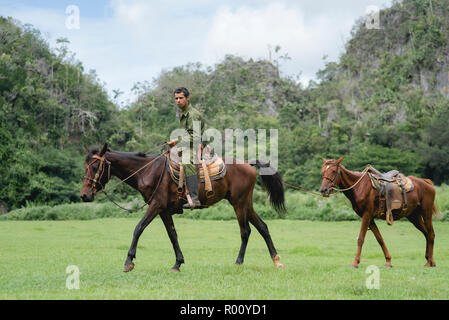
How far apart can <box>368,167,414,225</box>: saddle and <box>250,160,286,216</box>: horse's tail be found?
218 cm

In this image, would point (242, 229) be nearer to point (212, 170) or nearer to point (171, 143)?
point (212, 170)

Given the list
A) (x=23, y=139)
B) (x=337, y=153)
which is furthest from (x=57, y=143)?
(x=337, y=153)

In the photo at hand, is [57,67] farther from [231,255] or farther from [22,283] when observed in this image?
[22,283]

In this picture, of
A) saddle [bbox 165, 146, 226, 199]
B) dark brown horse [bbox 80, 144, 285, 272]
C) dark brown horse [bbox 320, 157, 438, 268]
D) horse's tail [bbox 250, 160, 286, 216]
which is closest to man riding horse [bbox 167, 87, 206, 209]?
saddle [bbox 165, 146, 226, 199]

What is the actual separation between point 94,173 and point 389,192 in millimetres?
6817

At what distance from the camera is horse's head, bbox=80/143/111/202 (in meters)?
8.98

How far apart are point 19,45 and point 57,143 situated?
926 centimetres

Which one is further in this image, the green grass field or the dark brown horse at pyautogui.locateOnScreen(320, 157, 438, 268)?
the dark brown horse at pyautogui.locateOnScreen(320, 157, 438, 268)

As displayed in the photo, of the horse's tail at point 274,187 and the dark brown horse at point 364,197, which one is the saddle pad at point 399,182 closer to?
the dark brown horse at point 364,197

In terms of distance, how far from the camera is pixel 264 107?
67875 millimetres

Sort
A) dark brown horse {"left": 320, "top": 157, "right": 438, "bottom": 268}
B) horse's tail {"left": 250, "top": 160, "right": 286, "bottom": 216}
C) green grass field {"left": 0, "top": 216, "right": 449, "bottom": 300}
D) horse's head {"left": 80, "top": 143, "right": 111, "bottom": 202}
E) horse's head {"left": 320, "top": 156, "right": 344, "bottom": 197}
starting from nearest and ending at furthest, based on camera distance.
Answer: green grass field {"left": 0, "top": 216, "right": 449, "bottom": 300}, horse's head {"left": 80, "top": 143, "right": 111, "bottom": 202}, horse's head {"left": 320, "top": 156, "right": 344, "bottom": 197}, dark brown horse {"left": 320, "top": 157, "right": 438, "bottom": 268}, horse's tail {"left": 250, "top": 160, "right": 286, "bottom": 216}

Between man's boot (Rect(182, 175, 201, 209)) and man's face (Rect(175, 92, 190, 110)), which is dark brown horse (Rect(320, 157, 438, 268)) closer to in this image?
man's boot (Rect(182, 175, 201, 209))

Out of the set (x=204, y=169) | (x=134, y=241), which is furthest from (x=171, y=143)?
(x=134, y=241)
